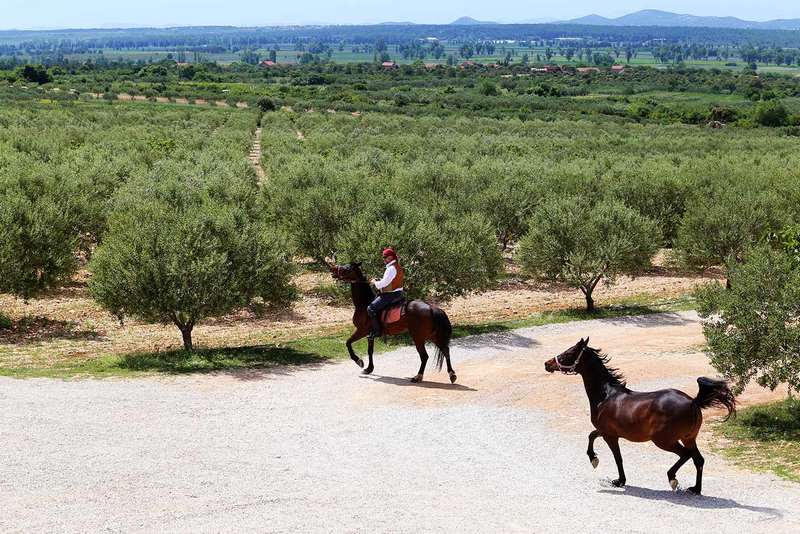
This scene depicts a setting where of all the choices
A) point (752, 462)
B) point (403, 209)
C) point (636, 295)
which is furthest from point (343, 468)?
point (636, 295)

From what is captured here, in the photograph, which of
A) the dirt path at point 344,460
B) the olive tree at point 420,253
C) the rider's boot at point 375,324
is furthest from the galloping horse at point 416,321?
the olive tree at point 420,253

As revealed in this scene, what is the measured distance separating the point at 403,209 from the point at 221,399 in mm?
15588

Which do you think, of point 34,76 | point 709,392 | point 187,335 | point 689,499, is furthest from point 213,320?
point 34,76

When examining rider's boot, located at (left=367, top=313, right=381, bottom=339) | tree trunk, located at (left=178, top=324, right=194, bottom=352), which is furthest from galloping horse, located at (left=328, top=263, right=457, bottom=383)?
tree trunk, located at (left=178, top=324, right=194, bottom=352)

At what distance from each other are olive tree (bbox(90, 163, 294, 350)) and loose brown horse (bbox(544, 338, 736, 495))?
15044 mm

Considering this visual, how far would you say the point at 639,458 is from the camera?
20.2 meters

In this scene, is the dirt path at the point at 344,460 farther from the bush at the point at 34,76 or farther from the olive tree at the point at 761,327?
the bush at the point at 34,76

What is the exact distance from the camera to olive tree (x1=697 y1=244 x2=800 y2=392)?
2234 centimetres

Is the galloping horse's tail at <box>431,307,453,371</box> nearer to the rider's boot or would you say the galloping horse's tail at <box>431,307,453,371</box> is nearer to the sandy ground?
the rider's boot

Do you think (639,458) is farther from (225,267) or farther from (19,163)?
(19,163)

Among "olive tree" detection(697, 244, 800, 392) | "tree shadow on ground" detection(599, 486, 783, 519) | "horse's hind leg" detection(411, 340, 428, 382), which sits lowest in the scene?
"horse's hind leg" detection(411, 340, 428, 382)

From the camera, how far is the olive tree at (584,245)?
3938 centimetres

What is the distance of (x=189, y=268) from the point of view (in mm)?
29984

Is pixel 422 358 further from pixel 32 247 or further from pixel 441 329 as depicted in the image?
pixel 32 247
